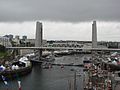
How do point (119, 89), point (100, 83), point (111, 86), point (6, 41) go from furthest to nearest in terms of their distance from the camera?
1. point (6, 41)
2. point (100, 83)
3. point (111, 86)
4. point (119, 89)

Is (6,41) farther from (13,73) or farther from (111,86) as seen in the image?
(111,86)

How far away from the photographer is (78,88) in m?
13.7

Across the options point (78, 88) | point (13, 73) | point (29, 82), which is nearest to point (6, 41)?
point (13, 73)

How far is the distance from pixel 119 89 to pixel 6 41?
3127cm

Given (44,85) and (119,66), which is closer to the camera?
(44,85)

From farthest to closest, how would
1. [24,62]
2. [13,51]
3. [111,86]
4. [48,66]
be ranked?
[13,51] < [48,66] < [24,62] < [111,86]

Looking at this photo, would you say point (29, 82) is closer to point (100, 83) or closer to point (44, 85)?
point (44, 85)

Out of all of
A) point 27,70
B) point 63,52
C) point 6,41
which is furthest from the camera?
point 63,52

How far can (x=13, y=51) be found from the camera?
3291 centimetres

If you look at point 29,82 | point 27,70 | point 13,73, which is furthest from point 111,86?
point 27,70

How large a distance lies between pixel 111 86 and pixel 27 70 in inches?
432

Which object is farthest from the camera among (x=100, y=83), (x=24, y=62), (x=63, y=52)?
(x=63, y=52)

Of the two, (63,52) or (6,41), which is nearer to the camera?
(6,41)

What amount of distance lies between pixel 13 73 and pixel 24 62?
4.84 m
